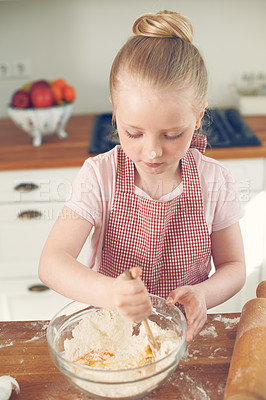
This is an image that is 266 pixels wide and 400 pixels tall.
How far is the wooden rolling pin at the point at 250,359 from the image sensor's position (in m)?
0.53

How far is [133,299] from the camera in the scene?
609 mm

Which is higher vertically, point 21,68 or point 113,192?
point 21,68

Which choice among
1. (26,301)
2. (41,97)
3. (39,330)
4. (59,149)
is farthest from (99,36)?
(39,330)

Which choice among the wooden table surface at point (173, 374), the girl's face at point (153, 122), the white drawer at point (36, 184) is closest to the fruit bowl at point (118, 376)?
the wooden table surface at point (173, 374)

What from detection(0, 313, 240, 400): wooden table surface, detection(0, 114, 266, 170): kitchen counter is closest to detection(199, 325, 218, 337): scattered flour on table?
detection(0, 313, 240, 400): wooden table surface

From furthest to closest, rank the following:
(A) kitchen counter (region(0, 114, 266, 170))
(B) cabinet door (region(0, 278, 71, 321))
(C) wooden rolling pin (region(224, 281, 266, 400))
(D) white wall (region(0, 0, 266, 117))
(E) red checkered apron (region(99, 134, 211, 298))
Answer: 1. (D) white wall (region(0, 0, 266, 117))
2. (B) cabinet door (region(0, 278, 71, 321))
3. (A) kitchen counter (region(0, 114, 266, 170))
4. (E) red checkered apron (region(99, 134, 211, 298))
5. (C) wooden rolling pin (region(224, 281, 266, 400))

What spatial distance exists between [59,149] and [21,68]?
60 centimetres

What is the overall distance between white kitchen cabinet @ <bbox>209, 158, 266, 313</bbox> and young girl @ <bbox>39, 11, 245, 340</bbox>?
0.57 m

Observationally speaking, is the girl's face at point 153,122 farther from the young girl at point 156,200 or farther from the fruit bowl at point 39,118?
the fruit bowl at point 39,118

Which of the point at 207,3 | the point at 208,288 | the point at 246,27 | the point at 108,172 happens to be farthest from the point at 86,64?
the point at 208,288

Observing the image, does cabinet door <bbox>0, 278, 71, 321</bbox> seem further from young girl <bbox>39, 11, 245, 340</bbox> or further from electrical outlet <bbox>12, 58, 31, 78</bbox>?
electrical outlet <bbox>12, 58, 31, 78</bbox>

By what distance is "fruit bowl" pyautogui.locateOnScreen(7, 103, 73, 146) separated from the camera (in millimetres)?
1642

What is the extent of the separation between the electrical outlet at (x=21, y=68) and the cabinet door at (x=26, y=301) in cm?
94

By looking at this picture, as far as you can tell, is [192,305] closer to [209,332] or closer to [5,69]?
[209,332]
